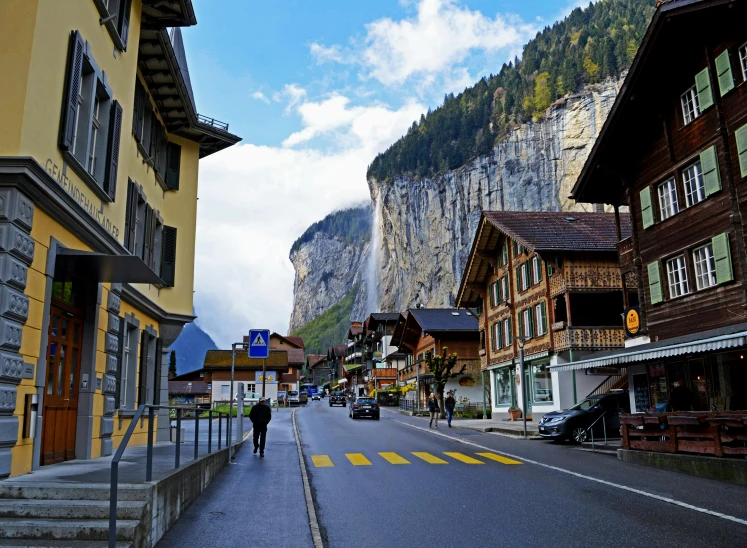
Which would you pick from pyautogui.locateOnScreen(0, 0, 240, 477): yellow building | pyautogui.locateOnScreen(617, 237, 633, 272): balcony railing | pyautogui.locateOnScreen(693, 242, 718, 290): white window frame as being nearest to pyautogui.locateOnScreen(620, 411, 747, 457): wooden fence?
pyautogui.locateOnScreen(693, 242, 718, 290): white window frame

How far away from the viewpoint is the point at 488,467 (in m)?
14.9

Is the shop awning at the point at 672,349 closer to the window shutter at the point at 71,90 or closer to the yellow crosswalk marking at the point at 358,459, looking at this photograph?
the yellow crosswalk marking at the point at 358,459

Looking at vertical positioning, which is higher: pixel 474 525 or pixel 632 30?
pixel 632 30

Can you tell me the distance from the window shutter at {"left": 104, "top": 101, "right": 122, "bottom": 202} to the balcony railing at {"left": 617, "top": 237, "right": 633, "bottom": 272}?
17.8 m

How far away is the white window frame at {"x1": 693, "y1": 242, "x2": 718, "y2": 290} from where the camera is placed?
18719 mm

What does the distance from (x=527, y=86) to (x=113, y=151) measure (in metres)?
102

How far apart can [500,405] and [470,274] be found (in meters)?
8.83

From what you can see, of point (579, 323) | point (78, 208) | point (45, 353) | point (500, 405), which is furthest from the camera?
point (500, 405)

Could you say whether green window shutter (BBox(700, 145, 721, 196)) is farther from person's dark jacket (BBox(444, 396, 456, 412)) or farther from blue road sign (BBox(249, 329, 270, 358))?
person's dark jacket (BBox(444, 396, 456, 412))

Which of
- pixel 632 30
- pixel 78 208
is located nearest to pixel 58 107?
pixel 78 208

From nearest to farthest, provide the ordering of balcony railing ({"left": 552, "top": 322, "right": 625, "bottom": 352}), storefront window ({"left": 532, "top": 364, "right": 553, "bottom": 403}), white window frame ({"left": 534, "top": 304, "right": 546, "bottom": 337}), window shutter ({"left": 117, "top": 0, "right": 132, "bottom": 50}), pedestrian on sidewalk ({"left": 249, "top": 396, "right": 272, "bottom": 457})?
window shutter ({"left": 117, "top": 0, "right": 132, "bottom": 50}) < pedestrian on sidewalk ({"left": 249, "top": 396, "right": 272, "bottom": 457}) < balcony railing ({"left": 552, "top": 322, "right": 625, "bottom": 352}) < storefront window ({"left": 532, "top": 364, "right": 553, "bottom": 403}) < white window frame ({"left": 534, "top": 304, "right": 546, "bottom": 337})

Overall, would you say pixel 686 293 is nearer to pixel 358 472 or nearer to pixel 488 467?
pixel 488 467

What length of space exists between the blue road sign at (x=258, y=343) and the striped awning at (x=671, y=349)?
10.1 meters

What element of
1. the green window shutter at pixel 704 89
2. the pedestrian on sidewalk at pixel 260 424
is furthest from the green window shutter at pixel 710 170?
the pedestrian on sidewalk at pixel 260 424
